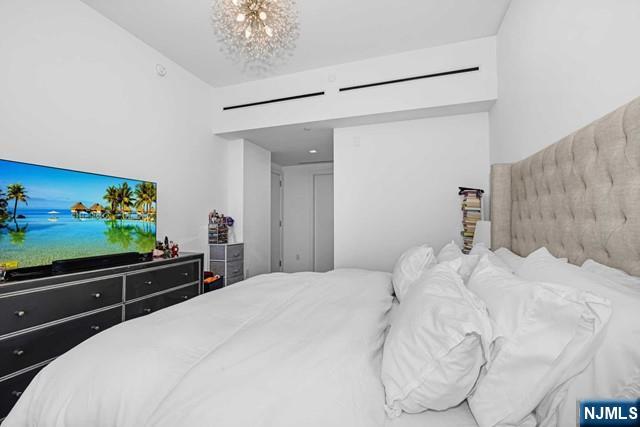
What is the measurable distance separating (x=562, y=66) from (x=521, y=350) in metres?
1.51

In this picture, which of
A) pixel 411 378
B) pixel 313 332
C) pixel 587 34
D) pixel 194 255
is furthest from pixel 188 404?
pixel 194 255

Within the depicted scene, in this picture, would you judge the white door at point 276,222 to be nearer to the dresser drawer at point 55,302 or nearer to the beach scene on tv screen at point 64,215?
the beach scene on tv screen at point 64,215

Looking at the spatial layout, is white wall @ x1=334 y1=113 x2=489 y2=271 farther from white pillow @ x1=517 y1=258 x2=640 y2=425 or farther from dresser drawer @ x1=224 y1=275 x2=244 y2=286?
white pillow @ x1=517 y1=258 x2=640 y2=425

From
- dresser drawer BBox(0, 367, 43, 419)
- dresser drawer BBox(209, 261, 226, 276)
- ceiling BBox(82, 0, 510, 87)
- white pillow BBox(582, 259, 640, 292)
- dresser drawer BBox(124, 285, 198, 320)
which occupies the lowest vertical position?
dresser drawer BBox(0, 367, 43, 419)

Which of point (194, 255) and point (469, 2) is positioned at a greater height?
point (469, 2)

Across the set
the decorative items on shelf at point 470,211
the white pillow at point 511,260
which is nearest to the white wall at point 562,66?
the decorative items on shelf at point 470,211

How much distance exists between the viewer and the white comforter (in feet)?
2.40

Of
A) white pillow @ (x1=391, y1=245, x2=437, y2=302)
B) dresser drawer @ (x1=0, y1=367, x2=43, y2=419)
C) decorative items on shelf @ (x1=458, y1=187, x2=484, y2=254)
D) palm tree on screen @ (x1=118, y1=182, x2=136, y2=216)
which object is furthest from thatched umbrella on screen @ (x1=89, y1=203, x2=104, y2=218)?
decorative items on shelf @ (x1=458, y1=187, x2=484, y2=254)

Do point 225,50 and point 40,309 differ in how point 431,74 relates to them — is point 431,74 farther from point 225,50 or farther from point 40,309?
point 40,309

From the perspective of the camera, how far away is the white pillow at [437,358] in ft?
2.47

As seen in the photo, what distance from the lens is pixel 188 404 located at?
0.74 metres

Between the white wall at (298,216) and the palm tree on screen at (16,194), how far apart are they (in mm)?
4349

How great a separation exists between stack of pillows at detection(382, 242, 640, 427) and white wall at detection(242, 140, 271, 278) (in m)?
3.46

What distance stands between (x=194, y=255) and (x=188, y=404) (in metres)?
2.30
